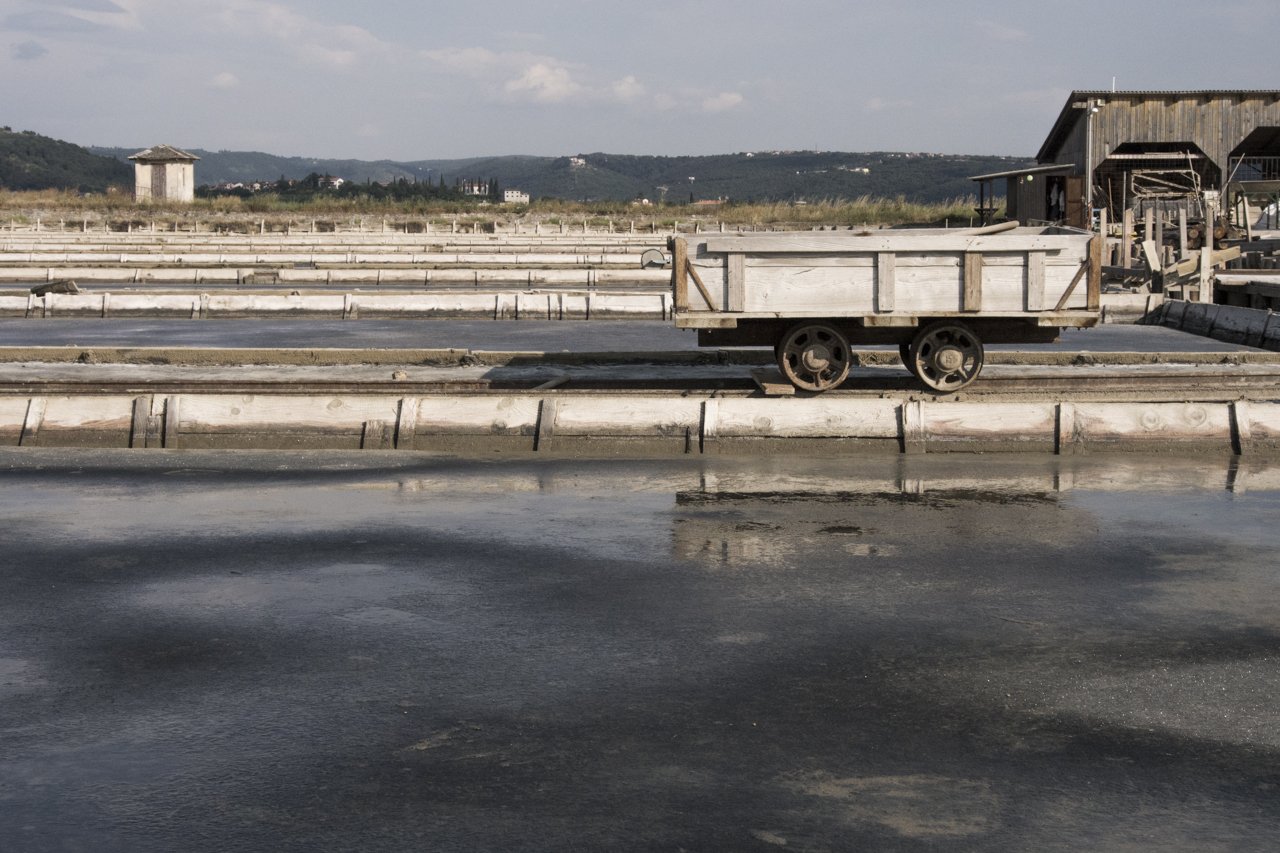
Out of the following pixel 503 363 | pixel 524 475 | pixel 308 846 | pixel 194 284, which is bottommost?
pixel 308 846

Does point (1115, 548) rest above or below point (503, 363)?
below

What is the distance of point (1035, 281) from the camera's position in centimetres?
1220

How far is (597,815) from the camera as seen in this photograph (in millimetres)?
4059

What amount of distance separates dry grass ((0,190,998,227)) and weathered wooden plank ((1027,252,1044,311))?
45.7 metres

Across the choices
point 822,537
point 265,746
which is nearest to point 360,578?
point 265,746

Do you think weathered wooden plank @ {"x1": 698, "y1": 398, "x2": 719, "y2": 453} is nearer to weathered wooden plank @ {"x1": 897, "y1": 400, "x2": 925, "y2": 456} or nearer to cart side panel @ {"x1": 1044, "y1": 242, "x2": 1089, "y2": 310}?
weathered wooden plank @ {"x1": 897, "y1": 400, "x2": 925, "y2": 456}

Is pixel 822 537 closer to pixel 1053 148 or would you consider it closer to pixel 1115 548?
pixel 1115 548

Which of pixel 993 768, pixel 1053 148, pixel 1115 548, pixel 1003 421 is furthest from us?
pixel 1053 148

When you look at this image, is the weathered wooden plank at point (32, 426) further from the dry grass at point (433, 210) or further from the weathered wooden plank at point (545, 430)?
the dry grass at point (433, 210)

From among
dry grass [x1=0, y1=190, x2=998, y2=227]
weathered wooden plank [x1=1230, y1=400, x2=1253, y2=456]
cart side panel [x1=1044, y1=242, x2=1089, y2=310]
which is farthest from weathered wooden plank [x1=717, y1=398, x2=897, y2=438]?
dry grass [x1=0, y1=190, x2=998, y2=227]

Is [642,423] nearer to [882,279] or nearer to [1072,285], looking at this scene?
[882,279]

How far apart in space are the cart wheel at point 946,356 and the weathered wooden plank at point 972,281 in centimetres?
47

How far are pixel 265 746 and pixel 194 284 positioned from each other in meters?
32.3

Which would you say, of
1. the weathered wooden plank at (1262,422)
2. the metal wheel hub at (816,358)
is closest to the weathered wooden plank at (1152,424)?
the weathered wooden plank at (1262,422)
